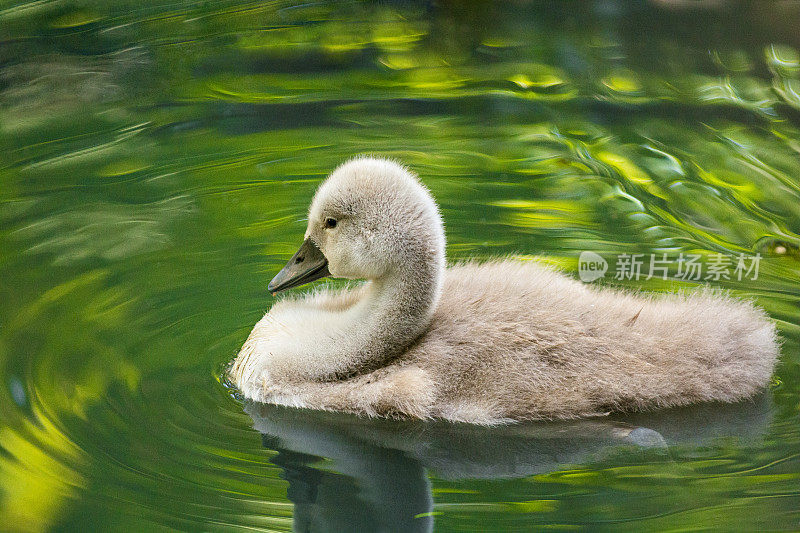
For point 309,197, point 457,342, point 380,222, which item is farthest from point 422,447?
point 309,197

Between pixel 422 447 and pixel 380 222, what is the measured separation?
819mm

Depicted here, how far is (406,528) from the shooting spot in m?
3.44

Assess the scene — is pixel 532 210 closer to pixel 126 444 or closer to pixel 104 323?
pixel 104 323

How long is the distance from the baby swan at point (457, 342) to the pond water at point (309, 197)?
0.10m

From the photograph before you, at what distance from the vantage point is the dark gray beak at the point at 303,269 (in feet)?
14.0

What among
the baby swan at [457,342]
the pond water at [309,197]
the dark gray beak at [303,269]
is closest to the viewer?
the pond water at [309,197]

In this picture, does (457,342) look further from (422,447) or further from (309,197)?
(309,197)

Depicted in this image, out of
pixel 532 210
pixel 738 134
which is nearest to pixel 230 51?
pixel 532 210

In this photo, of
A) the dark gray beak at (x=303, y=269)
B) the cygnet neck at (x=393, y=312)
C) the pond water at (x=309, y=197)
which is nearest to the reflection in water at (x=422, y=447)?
the pond water at (x=309, y=197)

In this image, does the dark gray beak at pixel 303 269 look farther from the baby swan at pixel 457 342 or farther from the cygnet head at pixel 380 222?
the cygnet head at pixel 380 222

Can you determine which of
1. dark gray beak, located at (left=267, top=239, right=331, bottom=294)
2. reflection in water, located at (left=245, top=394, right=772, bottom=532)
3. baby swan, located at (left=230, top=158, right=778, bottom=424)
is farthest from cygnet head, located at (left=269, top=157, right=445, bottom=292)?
reflection in water, located at (left=245, top=394, right=772, bottom=532)

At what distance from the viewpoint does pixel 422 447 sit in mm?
3914

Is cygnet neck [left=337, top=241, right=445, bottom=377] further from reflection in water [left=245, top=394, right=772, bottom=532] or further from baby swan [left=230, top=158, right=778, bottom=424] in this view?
reflection in water [left=245, top=394, right=772, bottom=532]

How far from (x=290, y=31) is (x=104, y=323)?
3.83 m
